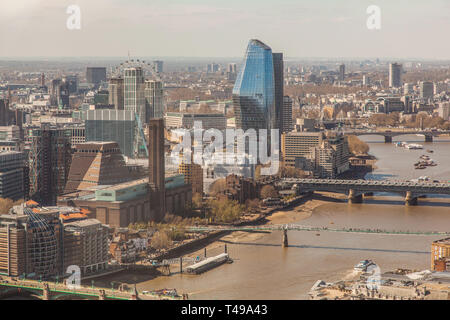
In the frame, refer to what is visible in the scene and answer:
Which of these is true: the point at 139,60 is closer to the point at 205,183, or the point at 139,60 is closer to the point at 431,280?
the point at 205,183

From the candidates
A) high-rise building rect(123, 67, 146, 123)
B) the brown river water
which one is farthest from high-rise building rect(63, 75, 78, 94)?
the brown river water

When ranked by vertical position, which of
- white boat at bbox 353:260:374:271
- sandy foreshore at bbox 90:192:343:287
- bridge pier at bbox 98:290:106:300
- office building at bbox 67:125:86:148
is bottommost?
sandy foreshore at bbox 90:192:343:287

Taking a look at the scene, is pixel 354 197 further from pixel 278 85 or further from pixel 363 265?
pixel 278 85

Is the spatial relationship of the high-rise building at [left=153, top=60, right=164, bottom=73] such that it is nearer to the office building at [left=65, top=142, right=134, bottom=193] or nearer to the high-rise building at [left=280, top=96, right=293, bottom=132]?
the high-rise building at [left=280, top=96, right=293, bottom=132]

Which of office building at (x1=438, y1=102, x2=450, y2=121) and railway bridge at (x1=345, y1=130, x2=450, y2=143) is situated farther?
office building at (x1=438, y1=102, x2=450, y2=121)

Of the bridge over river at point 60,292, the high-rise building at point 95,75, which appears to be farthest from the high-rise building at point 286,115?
Result: the bridge over river at point 60,292

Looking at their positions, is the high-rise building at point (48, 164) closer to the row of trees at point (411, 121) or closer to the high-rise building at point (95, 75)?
the row of trees at point (411, 121)
